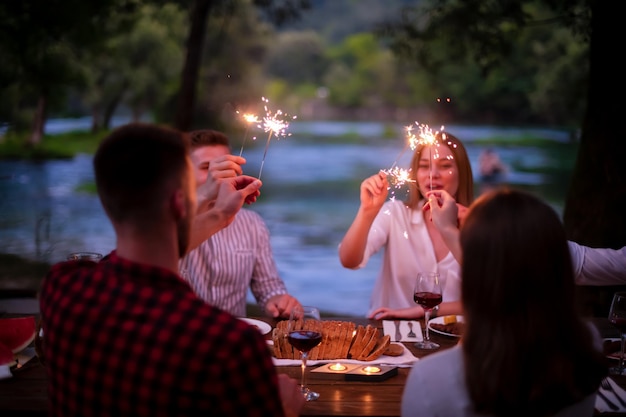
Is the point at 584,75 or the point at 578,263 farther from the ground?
the point at 584,75

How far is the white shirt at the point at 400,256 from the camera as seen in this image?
3.67 m

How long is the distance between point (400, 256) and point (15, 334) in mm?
1904

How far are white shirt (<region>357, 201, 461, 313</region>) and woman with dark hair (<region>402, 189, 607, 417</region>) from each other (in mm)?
1996

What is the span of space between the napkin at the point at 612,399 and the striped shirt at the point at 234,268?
1.79 meters

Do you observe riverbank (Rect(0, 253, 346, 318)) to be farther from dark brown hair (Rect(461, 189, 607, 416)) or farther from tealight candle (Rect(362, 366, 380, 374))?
dark brown hair (Rect(461, 189, 607, 416))

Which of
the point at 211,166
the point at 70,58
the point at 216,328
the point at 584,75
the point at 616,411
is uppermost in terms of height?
A: the point at 584,75

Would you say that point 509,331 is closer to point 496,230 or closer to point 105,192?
point 496,230

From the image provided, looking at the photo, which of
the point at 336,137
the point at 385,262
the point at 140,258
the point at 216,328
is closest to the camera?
the point at 216,328

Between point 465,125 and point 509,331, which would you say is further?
point 465,125

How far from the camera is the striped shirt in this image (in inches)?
143

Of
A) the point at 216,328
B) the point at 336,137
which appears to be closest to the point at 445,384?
the point at 216,328

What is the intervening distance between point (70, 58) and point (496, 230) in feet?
23.9

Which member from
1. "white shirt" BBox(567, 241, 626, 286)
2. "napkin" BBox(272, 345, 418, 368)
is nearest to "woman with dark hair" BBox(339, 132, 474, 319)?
"white shirt" BBox(567, 241, 626, 286)

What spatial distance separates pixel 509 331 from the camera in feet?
5.15
